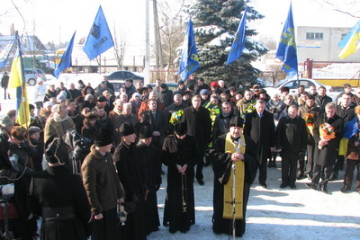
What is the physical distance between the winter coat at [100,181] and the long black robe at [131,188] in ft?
1.07

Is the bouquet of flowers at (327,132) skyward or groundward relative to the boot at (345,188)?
skyward

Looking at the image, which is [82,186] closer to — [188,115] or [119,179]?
[119,179]

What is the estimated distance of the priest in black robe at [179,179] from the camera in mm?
5602

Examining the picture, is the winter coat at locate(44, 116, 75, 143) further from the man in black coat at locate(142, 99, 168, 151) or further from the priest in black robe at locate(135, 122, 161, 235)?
the priest in black robe at locate(135, 122, 161, 235)

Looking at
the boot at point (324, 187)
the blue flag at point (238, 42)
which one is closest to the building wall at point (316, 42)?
the blue flag at point (238, 42)

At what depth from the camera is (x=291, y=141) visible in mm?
7527

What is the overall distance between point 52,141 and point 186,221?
2.74m

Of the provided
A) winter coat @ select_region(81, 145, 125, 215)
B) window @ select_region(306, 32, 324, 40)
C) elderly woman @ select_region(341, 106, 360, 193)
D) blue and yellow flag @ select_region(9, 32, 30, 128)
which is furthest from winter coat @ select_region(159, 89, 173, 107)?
window @ select_region(306, 32, 324, 40)

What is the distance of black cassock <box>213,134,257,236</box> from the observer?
213 inches

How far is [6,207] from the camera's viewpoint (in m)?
4.46

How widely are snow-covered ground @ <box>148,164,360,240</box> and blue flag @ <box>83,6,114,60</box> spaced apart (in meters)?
5.80

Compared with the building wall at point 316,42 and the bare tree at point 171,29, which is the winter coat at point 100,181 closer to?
the bare tree at point 171,29

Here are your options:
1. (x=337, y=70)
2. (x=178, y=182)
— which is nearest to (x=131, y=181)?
(x=178, y=182)

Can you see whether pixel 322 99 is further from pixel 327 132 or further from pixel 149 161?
pixel 149 161
